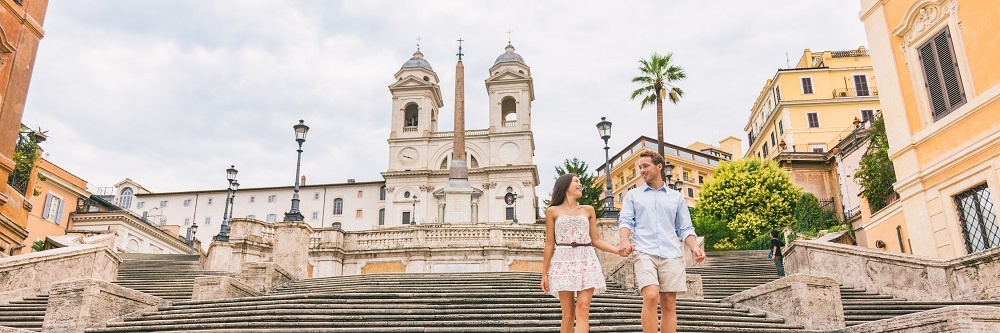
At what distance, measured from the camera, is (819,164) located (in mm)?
42719

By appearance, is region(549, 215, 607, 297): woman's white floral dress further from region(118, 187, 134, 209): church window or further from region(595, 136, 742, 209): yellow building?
region(118, 187, 134, 209): church window

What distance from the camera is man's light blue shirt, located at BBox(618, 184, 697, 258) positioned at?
582cm

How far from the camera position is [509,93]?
6806cm

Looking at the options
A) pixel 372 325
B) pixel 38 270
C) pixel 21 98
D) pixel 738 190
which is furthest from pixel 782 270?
pixel 738 190

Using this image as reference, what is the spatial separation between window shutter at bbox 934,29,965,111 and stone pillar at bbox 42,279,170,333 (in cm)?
1699

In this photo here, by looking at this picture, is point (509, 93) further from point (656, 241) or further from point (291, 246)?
point (656, 241)

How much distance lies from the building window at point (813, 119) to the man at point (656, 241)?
159 feet

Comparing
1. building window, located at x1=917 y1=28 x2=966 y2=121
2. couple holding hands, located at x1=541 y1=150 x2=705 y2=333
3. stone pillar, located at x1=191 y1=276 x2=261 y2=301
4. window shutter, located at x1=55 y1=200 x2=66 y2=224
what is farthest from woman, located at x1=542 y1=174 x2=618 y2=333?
window shutter, located at x1=55 y1=200 x2=66 y2=224

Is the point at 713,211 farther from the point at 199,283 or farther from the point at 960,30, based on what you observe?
the point at 199,283

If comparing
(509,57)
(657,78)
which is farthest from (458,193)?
(509,57)

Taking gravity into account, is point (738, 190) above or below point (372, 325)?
above

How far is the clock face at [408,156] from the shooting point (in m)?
66.6

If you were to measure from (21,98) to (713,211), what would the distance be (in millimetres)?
33817

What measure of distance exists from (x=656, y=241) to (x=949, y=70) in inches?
507
